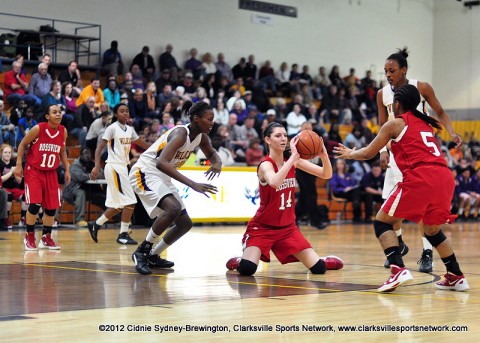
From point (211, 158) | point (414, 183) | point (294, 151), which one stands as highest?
point (294, 151)

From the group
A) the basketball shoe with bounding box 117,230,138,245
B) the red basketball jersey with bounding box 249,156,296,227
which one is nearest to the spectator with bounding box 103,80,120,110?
the basketball shoe with bounding box 117,230,138,245

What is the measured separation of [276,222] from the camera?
8148mm

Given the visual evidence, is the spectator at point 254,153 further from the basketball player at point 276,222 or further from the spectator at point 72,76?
the basketball player at point 276,222

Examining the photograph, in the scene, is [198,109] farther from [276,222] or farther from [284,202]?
[276,222]

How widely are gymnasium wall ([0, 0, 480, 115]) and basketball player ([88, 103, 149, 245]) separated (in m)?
9.71

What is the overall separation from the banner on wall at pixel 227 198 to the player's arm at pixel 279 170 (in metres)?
9.03

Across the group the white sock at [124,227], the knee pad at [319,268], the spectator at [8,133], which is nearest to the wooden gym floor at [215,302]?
the knee pad at [319,268]

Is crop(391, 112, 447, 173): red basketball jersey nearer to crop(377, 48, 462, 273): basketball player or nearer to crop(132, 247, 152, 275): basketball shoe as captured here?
crop(377, 48, 462, 273): basketball player

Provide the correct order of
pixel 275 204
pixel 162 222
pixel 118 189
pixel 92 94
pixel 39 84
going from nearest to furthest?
pixel 275 204, pixel 162 222, pixel 118 189, pixel 39 84, pixel 92 94

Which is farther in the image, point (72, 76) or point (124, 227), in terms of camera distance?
point (72, 76)

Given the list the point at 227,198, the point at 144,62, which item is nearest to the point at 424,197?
the point at 227,198

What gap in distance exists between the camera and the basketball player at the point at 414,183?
21.9 feet

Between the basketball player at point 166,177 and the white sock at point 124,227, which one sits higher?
the basketball player at point 166,177

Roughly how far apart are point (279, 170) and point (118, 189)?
5243mm
